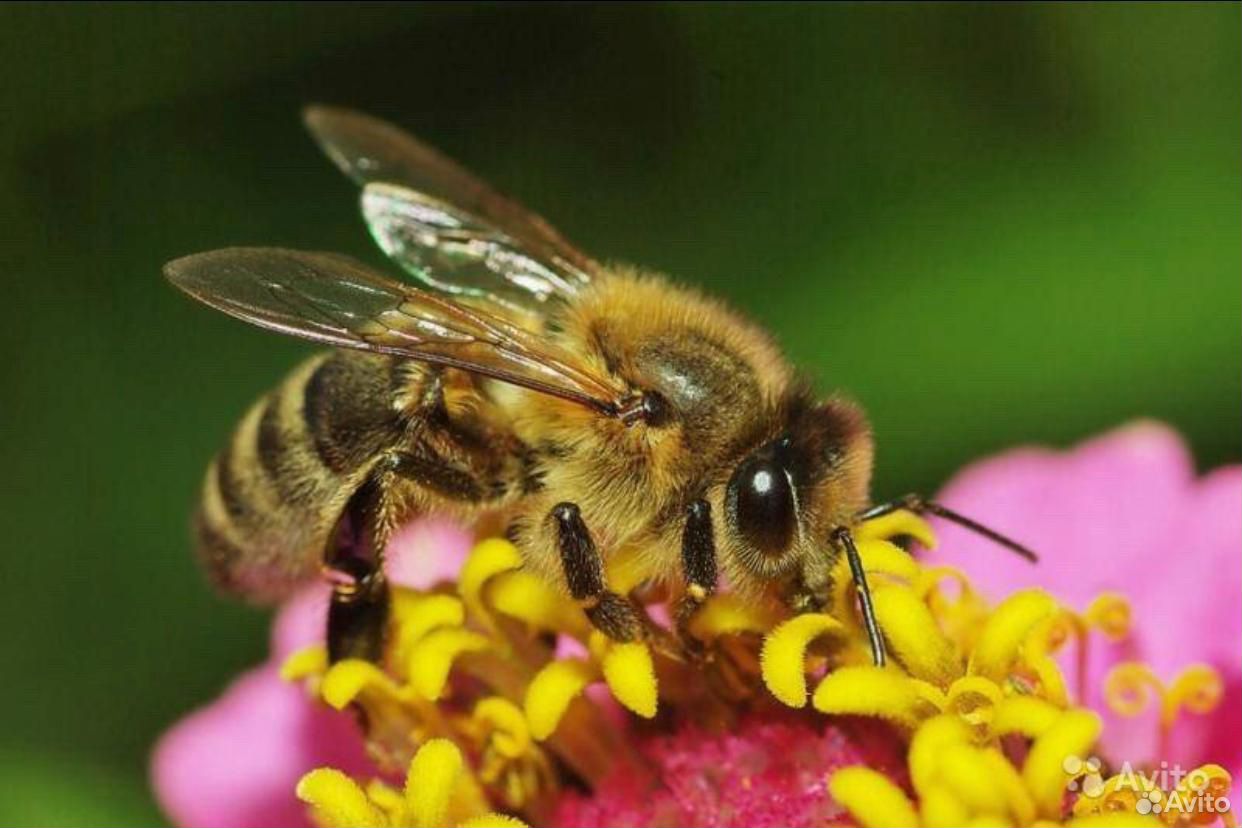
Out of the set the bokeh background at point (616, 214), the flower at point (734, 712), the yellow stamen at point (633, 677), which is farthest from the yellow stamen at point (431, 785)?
the bokeh background at point (616, 214)

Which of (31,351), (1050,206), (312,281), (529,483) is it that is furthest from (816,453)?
(31,351)

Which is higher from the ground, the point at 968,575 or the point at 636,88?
the point at 636,88

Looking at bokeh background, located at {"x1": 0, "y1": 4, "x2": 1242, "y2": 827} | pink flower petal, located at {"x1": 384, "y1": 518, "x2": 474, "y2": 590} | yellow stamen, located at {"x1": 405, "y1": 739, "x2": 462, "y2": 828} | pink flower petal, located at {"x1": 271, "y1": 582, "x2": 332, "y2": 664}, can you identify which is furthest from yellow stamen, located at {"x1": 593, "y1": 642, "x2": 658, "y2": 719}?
bokeh background, located at {"x1": 0, "y1": 4, "x2": 1242, "y2": 827}

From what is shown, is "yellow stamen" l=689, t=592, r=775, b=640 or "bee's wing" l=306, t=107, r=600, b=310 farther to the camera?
"bee's wing" l=306, t=107, r=600, b=310

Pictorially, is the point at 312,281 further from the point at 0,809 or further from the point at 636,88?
the point at 636,88

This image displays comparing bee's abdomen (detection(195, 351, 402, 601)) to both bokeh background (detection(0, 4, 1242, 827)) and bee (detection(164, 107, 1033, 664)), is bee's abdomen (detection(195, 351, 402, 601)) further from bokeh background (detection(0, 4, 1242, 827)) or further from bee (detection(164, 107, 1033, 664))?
bokeh background (detection(0, 4, 1242, 827))

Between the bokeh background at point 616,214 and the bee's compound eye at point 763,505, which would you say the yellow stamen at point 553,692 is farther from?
the bokeh background at point 616,214

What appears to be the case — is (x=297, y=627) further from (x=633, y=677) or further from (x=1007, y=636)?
(x=1007, y=636)
